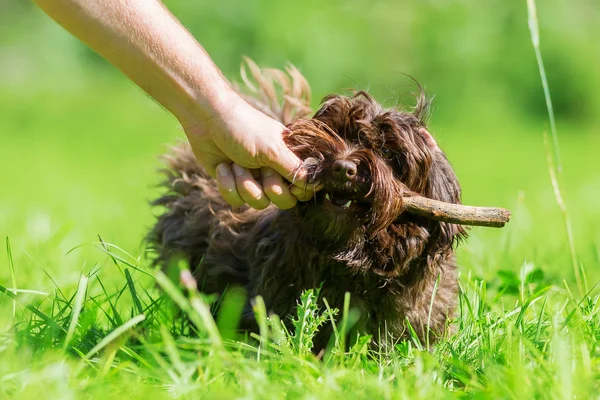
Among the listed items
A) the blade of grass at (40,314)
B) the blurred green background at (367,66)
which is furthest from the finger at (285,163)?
the blurred green background at (367,66)

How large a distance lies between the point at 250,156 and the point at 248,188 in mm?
151

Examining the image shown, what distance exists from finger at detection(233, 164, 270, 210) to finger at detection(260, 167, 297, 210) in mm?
36

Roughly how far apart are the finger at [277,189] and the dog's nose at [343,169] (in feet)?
0.96

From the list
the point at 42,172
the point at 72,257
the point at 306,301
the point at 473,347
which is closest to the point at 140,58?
the point at 306,301

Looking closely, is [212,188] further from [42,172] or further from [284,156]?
[42,172]

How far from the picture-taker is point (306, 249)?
3.76 metres

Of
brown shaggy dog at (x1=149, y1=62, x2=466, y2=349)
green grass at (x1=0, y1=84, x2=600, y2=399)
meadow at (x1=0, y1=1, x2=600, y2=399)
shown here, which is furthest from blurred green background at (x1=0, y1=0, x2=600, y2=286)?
→ brown shaggy dog at (x1=149, y1=62, x2=466, y2=349)

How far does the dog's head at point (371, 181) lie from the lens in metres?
3.41

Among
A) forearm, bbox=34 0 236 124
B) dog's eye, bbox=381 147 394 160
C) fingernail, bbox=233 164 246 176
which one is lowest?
fingernail, bbox=233 164 246 176

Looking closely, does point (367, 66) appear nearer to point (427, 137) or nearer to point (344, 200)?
point (427, 137)

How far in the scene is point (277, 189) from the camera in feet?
11.6

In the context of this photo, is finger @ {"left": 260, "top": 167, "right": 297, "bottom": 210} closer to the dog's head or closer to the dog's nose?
the dog's head

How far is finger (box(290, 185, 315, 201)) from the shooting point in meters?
3.47

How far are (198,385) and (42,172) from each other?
29.5ft
